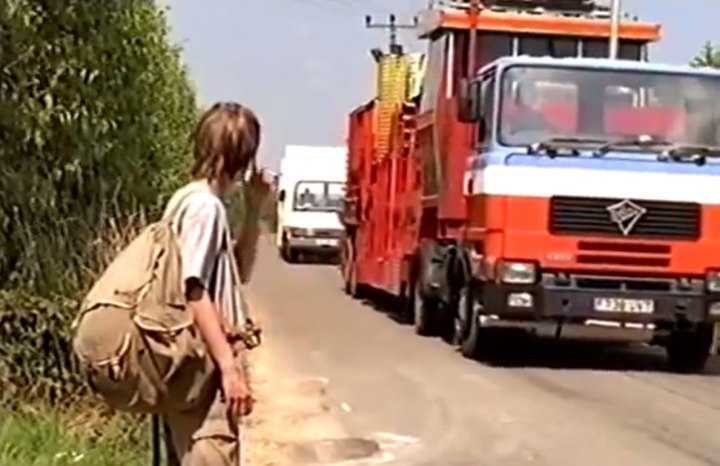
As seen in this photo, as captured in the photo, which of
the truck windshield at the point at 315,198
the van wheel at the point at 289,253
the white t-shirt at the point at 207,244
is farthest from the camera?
the van wheel at the point at 289,253

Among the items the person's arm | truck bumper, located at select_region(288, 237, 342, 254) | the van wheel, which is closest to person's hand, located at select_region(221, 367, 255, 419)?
the person's arm

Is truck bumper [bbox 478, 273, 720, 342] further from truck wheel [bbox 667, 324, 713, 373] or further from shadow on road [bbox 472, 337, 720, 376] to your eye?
shadow on road [bbox 472, 337, 720, 376]

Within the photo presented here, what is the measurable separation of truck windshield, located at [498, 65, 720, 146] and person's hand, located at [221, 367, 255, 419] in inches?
504

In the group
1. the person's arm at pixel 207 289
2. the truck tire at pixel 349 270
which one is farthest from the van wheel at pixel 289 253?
the person's arm at pixel 207 289

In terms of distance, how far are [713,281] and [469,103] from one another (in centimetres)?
313

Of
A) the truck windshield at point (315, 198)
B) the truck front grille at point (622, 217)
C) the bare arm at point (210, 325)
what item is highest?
the bare arm at point (210, 325)

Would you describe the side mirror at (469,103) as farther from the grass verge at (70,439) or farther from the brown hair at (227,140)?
the brown hair at (227,140)

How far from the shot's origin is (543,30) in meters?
22.1

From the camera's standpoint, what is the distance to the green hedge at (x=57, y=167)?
36.0ft

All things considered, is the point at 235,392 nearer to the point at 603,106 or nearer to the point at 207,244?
the point at 207,244

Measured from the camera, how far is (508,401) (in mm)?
15883

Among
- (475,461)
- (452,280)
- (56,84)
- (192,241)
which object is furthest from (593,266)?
(192,241)

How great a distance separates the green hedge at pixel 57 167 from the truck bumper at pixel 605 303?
6.89 metres

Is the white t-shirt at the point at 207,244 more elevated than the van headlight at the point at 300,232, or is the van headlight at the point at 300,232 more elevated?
the white t-shirt at the point at 207,244
